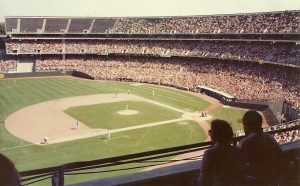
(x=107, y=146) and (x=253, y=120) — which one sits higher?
(x=253, y=120)

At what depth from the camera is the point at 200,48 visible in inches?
Result: 2494

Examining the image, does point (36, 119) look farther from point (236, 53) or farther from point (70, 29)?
point (70, 29)

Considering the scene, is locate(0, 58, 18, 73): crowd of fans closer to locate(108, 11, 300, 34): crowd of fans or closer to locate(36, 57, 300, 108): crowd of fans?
locate(36, 57, 300, 108): crowd of fans

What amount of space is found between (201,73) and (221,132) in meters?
52.8

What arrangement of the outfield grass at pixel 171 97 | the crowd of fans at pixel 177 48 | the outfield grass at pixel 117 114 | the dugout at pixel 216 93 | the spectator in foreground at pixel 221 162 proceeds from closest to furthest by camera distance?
the spectator in foreground at pixel 221 162 → the outfield grass at pixel 117 114 → the outfield grass at pixel 171 97 → the dugout at pixel 216 93 → the crowd of fans at pixel 177 48

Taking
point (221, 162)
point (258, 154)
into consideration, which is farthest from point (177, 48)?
point (221, 162)

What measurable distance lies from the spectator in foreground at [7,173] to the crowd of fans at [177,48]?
4363 centimetres

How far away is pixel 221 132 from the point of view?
14.5 ft

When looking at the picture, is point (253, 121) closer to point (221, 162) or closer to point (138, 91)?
point (221, 162)

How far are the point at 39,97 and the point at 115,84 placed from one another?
15.6 m

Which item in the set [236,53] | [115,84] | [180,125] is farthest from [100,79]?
[180,125]

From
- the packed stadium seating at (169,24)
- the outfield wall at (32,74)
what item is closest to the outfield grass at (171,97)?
the outfield wall at (32,74)

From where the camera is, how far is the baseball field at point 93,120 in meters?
24.1

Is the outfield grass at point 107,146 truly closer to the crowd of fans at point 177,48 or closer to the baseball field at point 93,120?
the baseball field at point 93,120
